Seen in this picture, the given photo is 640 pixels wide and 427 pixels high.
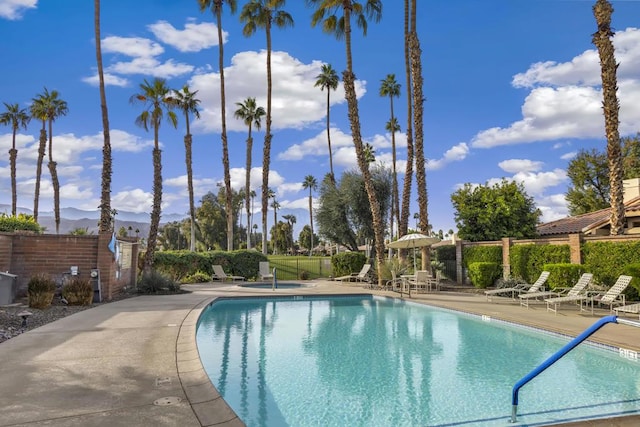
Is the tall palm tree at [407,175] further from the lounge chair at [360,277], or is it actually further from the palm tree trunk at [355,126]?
the lounge chair at [360,277]

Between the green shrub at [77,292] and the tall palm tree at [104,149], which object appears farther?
the tall palm tree at [104,149]

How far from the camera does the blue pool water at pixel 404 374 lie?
5230mm

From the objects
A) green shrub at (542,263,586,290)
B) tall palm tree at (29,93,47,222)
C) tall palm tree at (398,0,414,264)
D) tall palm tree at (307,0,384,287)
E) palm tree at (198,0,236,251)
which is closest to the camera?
green shrub at (542,263,586,290)

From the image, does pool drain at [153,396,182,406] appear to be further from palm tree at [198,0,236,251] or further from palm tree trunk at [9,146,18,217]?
palm tree trunk at [9,146,18,217]

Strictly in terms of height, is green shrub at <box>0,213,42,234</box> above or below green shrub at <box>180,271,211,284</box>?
above

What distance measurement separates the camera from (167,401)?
4.55m

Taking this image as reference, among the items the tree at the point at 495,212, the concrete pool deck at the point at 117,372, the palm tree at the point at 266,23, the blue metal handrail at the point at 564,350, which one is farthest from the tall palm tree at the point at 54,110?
the blue metal handrail at the point at 564,350

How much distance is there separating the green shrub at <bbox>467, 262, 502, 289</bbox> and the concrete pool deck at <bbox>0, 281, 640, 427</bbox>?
822 centimetres

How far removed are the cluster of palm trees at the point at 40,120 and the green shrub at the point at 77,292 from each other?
30478 millimetres

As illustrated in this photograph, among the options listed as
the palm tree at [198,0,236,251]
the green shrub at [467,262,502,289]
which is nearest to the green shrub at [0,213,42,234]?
the palm tree at [198,0,236,251]

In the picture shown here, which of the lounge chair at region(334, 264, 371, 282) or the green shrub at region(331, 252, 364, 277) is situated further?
the green shrub at region(331, 252, 364, 277)

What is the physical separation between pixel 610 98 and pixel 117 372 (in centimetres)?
1670

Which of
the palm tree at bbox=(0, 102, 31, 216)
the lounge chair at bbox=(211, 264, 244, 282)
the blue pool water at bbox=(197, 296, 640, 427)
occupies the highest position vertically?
the palm tree at bbox=(0, 102, 31, 216)

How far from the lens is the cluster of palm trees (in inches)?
1448
